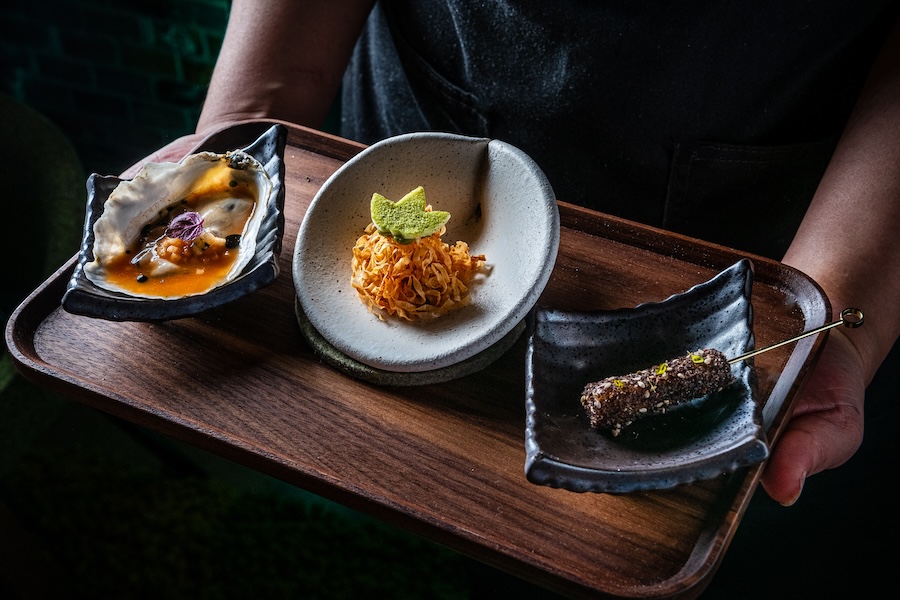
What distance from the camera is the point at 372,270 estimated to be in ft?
5.45

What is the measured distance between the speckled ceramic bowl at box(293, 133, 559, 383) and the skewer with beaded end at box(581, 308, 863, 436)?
0.23 m

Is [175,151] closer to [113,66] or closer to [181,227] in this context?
[181,227]

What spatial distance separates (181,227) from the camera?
1742 mm

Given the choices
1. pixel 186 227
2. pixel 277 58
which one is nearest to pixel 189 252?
pixel 186 227

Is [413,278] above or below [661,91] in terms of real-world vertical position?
below

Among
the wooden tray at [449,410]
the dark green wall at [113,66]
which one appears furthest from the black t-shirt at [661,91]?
the dark green wall at [113,66]

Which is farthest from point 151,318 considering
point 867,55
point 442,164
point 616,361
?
point 867,55

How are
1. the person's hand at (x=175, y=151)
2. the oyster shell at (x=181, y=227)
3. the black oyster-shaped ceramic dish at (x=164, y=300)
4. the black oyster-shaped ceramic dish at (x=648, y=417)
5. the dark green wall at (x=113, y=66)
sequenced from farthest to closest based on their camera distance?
the dark green wall at (x=113, y=66) → the person's hand at (x=175, y=151) → the oyster shell at (x=181, y=227) → the black oyster-shaped ceramic dish at (x=164, y=300) → the black oyster-shaped ceramic dish at (x=648, y=417)

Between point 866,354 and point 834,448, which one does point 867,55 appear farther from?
point 834,448

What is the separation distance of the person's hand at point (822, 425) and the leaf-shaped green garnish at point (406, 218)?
77 centimetres

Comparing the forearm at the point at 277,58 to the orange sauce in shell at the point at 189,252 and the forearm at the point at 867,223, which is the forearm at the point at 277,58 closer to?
the orange sauce in shell at the point at 189,252

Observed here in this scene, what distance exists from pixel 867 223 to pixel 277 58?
1.51 m

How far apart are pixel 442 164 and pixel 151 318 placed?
0.70m

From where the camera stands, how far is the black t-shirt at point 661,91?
1.80 meters
